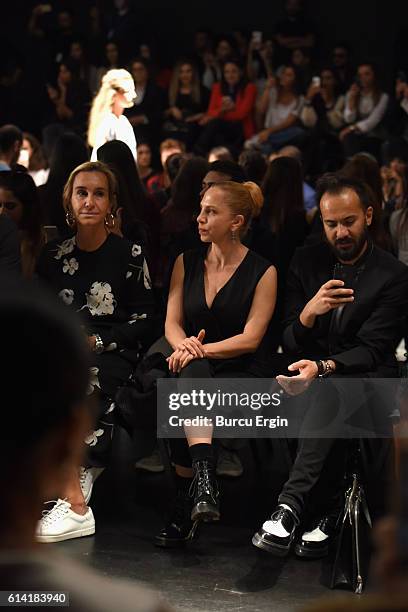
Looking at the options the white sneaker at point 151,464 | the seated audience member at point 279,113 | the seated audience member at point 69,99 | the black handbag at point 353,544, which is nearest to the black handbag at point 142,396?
the white sneaker at point 151,464

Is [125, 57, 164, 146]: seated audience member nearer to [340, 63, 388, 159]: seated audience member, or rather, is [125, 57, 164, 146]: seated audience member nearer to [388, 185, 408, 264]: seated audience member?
[340, 63, 388, 159]: seated audience member

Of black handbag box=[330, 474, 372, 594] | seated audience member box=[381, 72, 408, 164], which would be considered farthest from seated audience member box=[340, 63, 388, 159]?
black handbag box=[330, 474, 372, 594]

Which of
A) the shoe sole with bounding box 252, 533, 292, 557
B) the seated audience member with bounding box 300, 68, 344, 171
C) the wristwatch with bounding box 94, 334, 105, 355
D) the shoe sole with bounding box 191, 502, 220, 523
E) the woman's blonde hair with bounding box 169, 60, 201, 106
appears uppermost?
the woman's blonde hair with bounding box 169, 60, 201, 106

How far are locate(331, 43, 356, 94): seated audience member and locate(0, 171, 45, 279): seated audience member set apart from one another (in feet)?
18.2

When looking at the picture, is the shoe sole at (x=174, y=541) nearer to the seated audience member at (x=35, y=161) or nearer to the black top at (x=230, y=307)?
the black top at (x=230, y=307)

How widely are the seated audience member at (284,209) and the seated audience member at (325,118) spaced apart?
11.6 feet

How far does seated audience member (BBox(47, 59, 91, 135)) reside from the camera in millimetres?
9203

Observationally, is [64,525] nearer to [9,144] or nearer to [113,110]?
[113,110]

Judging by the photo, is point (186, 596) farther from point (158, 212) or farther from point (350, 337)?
point (158, 212)

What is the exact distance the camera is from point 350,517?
129 inches

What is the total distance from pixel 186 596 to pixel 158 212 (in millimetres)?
2142

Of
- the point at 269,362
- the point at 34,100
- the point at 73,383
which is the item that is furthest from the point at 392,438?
the point at 34,100

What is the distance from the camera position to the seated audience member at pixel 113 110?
5324 mm

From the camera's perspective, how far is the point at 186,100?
9336mm
